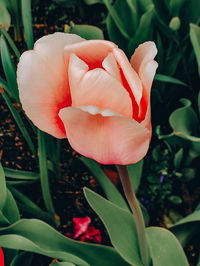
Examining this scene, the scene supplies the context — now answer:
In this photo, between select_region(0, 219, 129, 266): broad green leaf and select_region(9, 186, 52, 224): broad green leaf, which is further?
select_region(9, 186, 52, 224): broad green leaf

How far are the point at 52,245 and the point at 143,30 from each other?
1.91 feet

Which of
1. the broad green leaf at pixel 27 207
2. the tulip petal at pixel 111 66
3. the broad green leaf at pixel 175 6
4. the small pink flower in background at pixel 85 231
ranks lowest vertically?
the small pink flower in background at pixel 85 231

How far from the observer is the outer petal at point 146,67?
0.41 metres

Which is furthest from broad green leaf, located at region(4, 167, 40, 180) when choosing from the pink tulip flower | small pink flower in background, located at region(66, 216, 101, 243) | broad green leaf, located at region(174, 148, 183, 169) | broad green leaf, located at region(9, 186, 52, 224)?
the pink tulip flower

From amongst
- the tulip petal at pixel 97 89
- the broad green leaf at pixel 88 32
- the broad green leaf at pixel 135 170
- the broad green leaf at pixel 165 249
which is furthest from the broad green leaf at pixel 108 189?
the tulip petal at pixel 97 89

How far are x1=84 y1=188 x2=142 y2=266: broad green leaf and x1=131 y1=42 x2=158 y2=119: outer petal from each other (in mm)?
288

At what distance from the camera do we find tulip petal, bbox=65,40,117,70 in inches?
16.4

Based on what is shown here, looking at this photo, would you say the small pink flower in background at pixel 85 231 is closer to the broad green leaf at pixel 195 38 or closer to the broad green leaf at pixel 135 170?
the broad green leaf at pixel 135 170

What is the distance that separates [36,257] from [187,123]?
0.52 m

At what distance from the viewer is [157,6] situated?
1093mm

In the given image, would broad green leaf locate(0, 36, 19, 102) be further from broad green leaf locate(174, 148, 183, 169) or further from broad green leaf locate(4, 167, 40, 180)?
broad green leaf locate(174, 148, 183, 169)

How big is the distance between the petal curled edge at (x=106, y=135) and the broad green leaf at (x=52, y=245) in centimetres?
24

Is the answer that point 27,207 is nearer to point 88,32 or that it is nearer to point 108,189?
point 108,189

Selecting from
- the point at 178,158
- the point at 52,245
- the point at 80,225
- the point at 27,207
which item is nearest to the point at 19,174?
the point at 27,207
